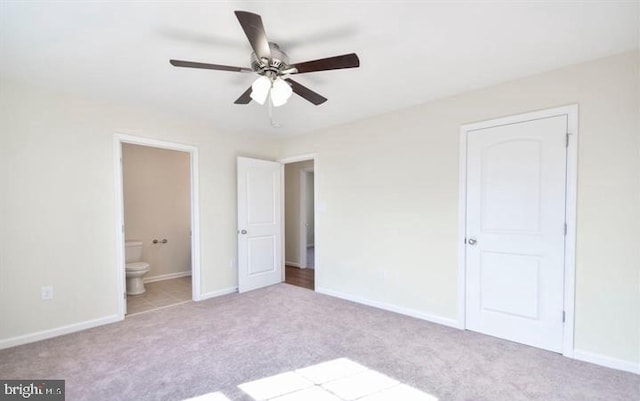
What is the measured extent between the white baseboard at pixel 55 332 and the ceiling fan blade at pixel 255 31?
322 cm

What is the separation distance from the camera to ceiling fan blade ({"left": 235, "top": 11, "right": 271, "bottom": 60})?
4.63 feet

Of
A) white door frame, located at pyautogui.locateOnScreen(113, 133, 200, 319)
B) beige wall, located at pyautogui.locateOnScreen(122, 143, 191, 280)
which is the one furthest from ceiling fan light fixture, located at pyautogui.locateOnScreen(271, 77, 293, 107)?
beige wall, located at pyautogui.locateOnScreen(122, 143, 191, 280)

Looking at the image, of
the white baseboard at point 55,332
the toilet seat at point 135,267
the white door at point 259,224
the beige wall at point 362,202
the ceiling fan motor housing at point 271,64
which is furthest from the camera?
the white door at point 259,224

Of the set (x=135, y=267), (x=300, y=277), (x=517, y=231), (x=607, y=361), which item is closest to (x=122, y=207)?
(x=135, y=267)

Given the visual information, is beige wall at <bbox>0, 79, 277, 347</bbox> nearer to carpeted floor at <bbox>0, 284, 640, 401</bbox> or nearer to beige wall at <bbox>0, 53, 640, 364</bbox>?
beige wall at <bbox>0, 53, 640, 364</bbox>

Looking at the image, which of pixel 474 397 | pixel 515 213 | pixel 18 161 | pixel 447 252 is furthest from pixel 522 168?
pixel 18 161

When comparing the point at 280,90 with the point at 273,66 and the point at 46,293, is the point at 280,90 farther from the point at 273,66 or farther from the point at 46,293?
the point at 46,293

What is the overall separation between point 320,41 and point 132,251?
4290 millimetres

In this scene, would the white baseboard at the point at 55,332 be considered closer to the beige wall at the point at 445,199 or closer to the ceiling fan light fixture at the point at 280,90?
the beige wall at the point at 445,199

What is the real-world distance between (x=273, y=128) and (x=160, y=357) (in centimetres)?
306

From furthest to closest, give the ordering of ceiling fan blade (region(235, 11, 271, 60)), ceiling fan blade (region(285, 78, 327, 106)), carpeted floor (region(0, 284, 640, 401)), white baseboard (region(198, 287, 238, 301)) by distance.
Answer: white baseboard (region(198, 287, 238, 301))
ceiling fan blade (region(285, 78, 327, 106))
carpeted floor (region(0, 284, 640, 401))
ceiling fan blade (region(235, 11, 271, 60))

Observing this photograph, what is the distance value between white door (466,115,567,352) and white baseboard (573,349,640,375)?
5.4 inches

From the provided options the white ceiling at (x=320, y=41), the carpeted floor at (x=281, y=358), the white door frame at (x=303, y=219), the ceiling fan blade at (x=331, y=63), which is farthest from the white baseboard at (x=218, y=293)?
the ceiling fan blade at (x=331, y=63)

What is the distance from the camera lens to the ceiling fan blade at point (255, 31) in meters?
1.41
